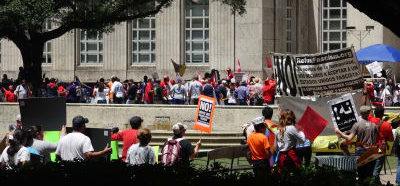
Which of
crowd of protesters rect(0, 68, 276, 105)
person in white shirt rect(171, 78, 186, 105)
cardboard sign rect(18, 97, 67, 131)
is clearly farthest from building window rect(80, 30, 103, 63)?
cardboard sign rect(18, 97, 67, 131)

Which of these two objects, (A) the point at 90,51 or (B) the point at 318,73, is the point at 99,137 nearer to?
(B) the point at 318,73

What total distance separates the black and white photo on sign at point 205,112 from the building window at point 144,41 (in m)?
25.4

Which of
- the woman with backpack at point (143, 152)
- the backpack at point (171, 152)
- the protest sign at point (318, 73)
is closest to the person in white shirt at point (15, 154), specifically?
the woman with backpack at point (143, 152)

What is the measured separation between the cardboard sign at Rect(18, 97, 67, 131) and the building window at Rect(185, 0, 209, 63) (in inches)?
1057

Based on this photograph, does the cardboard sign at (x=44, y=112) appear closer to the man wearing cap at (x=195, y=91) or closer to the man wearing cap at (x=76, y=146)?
the man wearing cap at (x=76, y=146)

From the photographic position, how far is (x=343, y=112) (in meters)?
14.9

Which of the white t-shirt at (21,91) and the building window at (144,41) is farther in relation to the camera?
the building window at (144,41)

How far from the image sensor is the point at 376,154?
43.7 ft

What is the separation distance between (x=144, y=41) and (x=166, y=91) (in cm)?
991

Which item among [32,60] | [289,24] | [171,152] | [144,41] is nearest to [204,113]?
[171,152]

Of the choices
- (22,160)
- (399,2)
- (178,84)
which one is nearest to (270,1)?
(178,84)

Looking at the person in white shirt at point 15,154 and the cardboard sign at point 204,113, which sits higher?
the cardboard sign at point 204,113

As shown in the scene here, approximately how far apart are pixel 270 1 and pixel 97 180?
31.8 meters

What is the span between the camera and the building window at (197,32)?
138 ft
